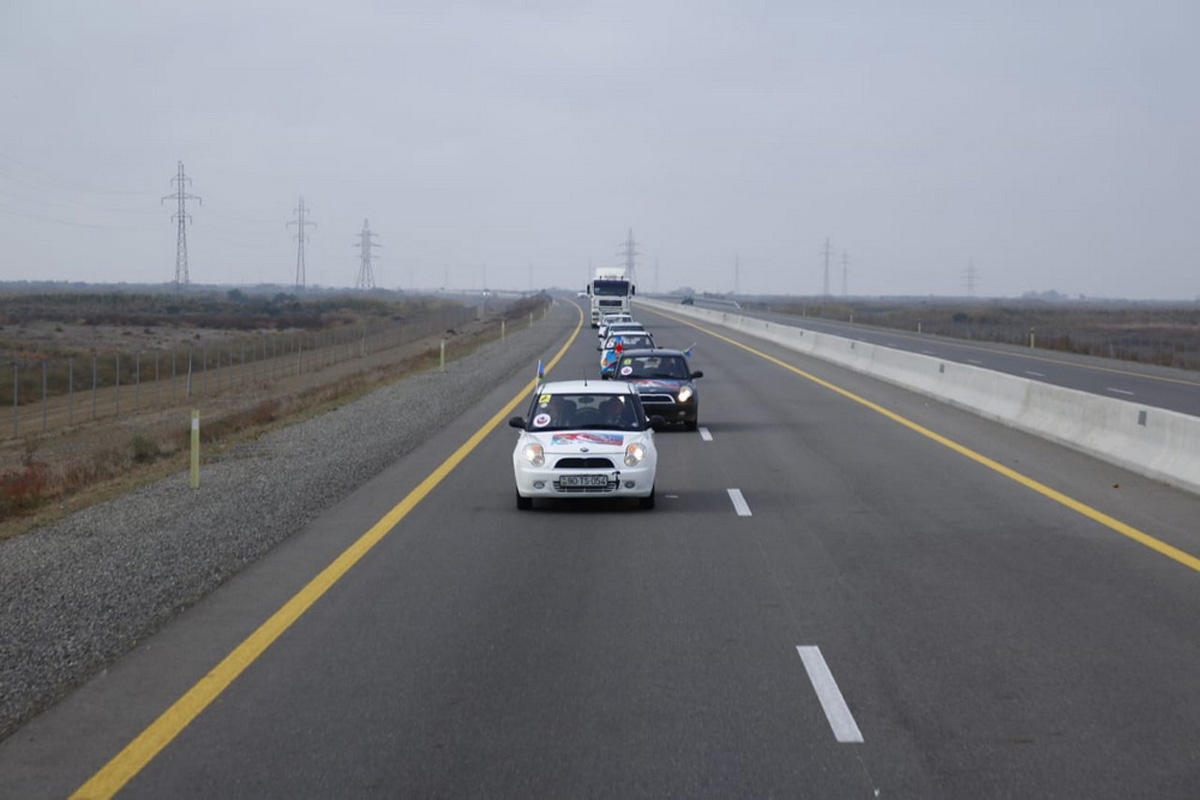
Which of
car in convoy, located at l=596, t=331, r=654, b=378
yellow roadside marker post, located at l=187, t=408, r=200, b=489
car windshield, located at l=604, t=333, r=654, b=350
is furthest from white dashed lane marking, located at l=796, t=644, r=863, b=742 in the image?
car windshield, located at l=604, t=333, r=654, b=350

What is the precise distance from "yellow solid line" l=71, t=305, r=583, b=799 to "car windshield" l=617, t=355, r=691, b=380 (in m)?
10.7

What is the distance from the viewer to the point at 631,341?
40.2 metres

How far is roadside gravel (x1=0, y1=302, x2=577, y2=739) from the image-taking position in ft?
29.0

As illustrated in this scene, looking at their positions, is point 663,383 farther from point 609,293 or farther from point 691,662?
point 609,293

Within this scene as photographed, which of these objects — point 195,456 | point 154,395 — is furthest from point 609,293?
point 195,456

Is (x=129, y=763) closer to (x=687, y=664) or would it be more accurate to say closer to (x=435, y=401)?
(x=687, y=664)

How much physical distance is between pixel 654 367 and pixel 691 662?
17630mm

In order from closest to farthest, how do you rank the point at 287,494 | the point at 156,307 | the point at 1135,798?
the point at 1135,798 < the point at 287,494 < the point at 156,307

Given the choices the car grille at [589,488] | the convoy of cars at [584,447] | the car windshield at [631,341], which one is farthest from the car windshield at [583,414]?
the car windshield at [631,341]

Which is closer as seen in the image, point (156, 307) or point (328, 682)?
point (328, 682)

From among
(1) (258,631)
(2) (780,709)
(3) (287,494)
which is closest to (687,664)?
(2) (780,709)

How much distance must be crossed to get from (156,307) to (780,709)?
145 meters

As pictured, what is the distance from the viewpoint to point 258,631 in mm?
9523

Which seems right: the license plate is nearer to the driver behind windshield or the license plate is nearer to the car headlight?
the car headlight
